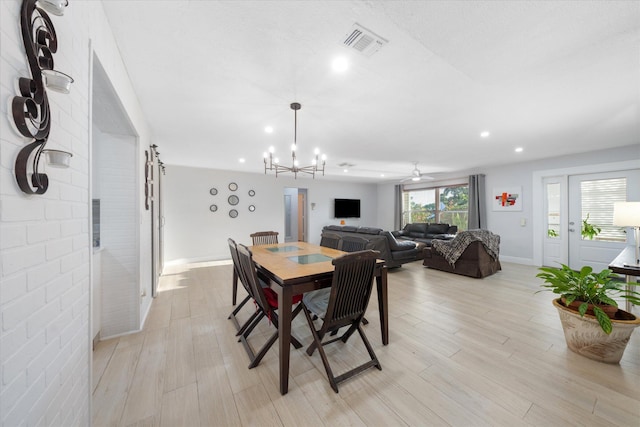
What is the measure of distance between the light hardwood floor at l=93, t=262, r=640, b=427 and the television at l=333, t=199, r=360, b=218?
586cm

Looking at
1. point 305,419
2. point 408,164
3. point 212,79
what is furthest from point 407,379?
point 408,164

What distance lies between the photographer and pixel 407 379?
171 centimetres

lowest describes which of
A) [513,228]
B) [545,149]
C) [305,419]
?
[305,419]

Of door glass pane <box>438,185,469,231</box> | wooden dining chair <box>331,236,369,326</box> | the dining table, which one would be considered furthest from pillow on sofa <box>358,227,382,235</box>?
door glass pane <box>438,185,469,231</box>

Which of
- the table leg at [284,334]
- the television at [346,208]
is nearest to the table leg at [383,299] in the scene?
the table leg at [284,334]

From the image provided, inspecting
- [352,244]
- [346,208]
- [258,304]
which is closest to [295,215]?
[346,208]

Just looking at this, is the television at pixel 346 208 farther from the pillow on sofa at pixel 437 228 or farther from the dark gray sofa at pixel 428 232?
the pillow on sofa at pixel 437 228

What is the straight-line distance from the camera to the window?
677 cm

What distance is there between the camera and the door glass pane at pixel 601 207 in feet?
13.8

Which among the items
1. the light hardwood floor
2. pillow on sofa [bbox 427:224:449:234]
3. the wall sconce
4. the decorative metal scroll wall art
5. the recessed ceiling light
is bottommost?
the light hardwood floor

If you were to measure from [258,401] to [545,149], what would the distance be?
5818mm

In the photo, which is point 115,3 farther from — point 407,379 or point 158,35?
point 407,379

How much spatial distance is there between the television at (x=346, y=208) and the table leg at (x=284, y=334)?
6.87 metres

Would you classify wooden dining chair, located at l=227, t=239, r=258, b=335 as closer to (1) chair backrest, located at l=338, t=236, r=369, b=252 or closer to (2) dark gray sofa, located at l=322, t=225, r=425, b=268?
(1) chair backrest, located at l=338, t=236, r=369, b=252
